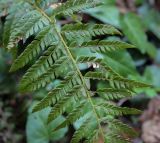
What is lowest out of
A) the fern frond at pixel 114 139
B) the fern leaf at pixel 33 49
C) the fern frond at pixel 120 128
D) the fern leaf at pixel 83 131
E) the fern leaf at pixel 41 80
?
the fern frond at pixel 114 139

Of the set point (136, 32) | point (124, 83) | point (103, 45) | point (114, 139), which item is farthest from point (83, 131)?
point (136, 32)

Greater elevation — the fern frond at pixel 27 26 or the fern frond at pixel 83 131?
the fern frond at pixel 27 26

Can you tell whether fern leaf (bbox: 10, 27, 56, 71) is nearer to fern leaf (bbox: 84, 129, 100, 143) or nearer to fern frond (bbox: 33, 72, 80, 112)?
fern frond (bbox: 33, 72, 80, 112)

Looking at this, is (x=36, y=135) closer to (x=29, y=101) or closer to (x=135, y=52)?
(x=29, y=101)

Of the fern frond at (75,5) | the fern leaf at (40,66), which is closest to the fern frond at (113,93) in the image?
the fern leaf at (40,66)

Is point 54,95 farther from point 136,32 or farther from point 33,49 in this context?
point 136,32

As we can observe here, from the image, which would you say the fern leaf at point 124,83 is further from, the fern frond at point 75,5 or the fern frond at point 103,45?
the fern frond at point 75,5

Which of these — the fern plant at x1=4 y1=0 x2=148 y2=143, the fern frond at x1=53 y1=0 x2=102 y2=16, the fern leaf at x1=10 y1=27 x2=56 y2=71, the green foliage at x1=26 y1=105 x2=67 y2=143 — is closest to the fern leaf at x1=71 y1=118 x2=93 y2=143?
the fern plant at x1=4 y1=0 x2=148 y2=143
